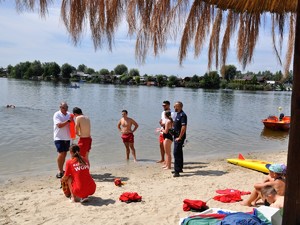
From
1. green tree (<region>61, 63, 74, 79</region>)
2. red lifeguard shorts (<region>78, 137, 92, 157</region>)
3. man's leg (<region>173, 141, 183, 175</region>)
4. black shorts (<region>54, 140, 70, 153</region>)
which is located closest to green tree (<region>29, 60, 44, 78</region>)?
green tree (<region>61, 63, 74, 79</region>)

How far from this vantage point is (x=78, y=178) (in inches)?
226

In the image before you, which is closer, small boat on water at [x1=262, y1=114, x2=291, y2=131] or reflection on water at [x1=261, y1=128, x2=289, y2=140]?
reflection on water at [x1=261, y1=128, x2=289, y2=140]

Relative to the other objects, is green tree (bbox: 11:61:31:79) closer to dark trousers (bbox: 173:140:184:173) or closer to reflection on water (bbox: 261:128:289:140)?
reflection on water (bbox: 261:128:289:140)

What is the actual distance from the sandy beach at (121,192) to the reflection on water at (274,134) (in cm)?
1142

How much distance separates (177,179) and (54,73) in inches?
5222

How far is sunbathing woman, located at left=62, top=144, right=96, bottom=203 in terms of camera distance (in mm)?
5703

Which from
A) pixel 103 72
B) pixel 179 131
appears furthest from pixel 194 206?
pixel 103 72

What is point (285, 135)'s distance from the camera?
20594 millimetres

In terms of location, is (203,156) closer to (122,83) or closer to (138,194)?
(138,194)

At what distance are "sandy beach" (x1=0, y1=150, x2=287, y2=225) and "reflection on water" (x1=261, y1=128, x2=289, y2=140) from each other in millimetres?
11419

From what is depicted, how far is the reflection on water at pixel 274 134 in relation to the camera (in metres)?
A: 19.8

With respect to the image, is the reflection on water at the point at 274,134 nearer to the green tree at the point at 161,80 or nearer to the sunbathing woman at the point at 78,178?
the sunbathing woman at the point at 78,178

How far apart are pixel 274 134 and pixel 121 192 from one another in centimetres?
1647

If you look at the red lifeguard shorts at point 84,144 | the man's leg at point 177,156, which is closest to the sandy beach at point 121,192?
the man's leg at point 177,156
